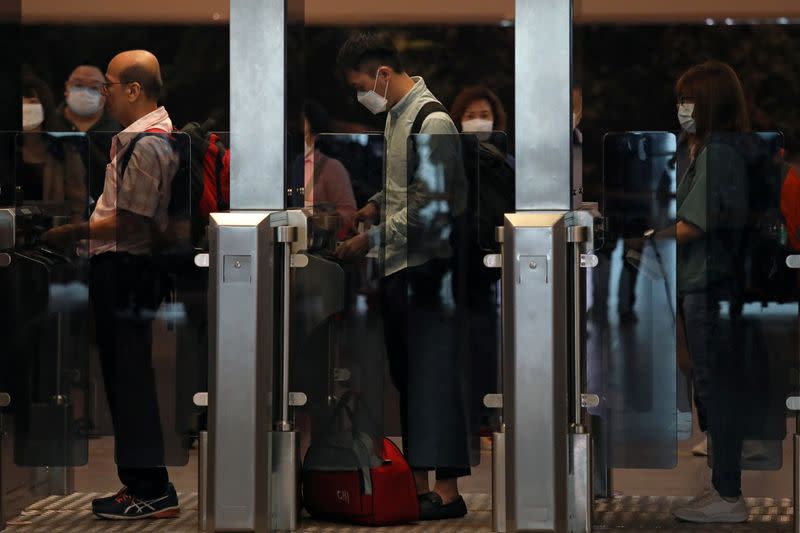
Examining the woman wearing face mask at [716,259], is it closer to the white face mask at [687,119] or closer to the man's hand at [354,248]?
the white face mask at [687,119]

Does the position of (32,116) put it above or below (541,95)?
above

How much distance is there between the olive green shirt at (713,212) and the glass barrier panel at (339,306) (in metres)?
1.04

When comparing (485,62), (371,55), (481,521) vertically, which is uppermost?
(485,62)

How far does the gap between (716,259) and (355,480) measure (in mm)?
1424

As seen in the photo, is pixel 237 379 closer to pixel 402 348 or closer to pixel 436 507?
pixel 402 348

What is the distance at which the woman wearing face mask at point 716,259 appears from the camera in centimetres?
493

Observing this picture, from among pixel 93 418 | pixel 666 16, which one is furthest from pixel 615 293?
pixel 666 16

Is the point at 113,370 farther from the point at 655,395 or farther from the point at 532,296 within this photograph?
the point at 655,395

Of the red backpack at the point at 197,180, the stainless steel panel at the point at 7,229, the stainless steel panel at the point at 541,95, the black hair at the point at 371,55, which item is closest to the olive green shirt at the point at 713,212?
the stainless steel panel at the point at 541,95

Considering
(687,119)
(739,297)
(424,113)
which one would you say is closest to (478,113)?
(424,113)

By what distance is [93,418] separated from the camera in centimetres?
511

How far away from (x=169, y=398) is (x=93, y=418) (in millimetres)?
286

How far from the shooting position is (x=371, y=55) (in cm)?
531

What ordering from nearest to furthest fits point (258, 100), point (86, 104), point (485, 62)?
point (258, 100) → point (86, 104) → point (485, 62)
